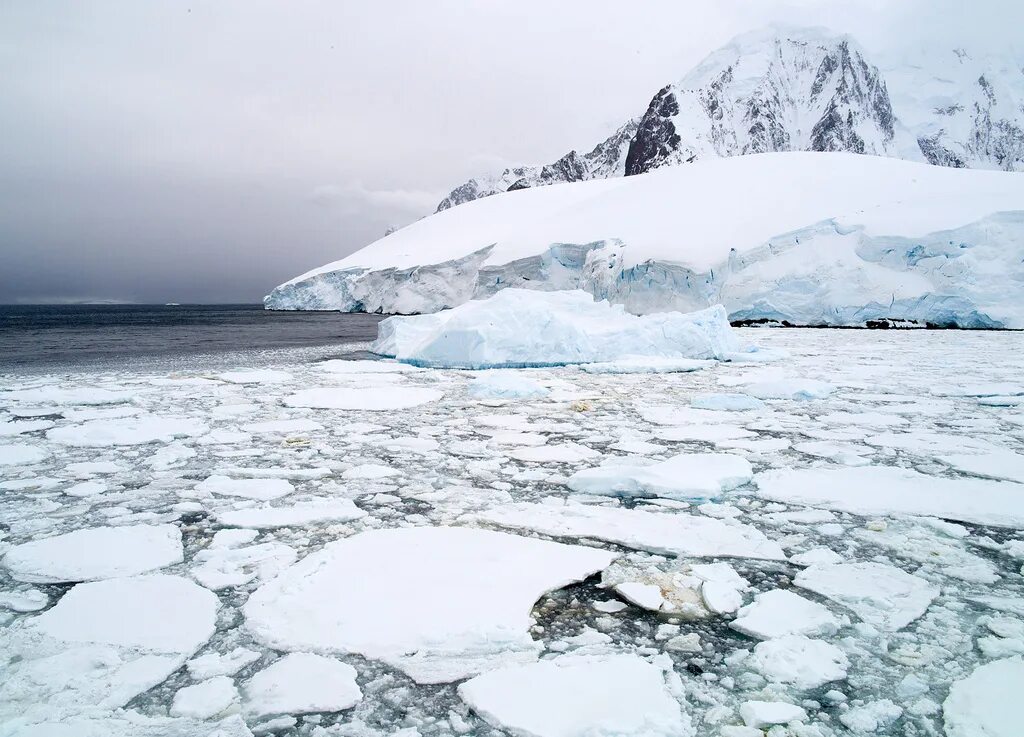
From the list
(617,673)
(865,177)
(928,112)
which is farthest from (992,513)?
(928,112)

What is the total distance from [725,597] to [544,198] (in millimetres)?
42992

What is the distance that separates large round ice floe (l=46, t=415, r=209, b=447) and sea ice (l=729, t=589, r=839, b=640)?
395 cm

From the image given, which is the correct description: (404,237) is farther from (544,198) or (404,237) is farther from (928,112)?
(928,112)

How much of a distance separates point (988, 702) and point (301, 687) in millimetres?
1580

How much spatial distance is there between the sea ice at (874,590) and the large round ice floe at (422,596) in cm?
70

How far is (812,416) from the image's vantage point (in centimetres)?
485

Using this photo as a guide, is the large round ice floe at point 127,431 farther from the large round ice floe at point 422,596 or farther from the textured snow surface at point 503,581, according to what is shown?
the large round ice floe at point 422,596

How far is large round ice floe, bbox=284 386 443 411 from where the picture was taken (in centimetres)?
569

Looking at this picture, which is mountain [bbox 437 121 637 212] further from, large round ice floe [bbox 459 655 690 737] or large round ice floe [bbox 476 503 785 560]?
large round ice floe [bbox 459 655 690 737]

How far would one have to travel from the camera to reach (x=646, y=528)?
243 cm

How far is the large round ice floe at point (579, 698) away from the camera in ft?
4.07

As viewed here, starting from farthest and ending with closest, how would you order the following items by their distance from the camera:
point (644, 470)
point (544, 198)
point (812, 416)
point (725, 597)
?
1. point (544, 198)
2. point (812, 416)
3. point (644, 470)
4. point (725, 597)

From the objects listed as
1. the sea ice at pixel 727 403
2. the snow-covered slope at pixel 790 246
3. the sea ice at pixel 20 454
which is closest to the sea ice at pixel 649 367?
the sea ice at pixel 727 403

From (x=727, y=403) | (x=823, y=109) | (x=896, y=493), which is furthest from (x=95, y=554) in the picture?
(x=823, y=109)
